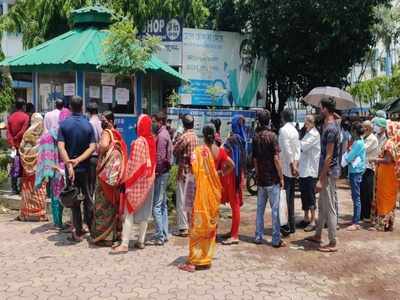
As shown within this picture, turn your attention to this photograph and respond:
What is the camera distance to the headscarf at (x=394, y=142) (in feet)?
26.6

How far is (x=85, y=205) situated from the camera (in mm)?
7055

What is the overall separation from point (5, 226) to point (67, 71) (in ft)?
13.6

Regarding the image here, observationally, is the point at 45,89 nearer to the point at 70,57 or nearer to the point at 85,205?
the point at 70,57

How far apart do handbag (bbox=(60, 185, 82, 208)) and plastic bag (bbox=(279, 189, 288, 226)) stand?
2.70 meters

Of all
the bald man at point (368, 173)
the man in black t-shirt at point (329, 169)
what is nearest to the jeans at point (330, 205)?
the man in black t-shirt at point (329, 169)

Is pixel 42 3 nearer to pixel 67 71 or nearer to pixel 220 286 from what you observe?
pixel 67 71

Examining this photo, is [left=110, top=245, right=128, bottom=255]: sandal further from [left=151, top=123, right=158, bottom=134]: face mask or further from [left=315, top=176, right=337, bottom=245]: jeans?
[left=315, top=176, right=337, bottom=245]: jeans

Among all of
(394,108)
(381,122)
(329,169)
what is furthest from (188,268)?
(394,108)

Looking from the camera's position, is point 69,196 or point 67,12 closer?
point 69,196

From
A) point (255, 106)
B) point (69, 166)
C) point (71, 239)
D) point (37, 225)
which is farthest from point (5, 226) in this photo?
point (255, 106)

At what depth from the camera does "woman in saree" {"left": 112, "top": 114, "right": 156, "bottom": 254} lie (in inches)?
255

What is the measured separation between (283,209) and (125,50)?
12.8 ft

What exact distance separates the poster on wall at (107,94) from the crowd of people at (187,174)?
2828mm

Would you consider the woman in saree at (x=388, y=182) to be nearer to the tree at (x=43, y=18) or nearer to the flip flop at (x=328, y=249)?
the flip flop at (x=328, y=249)
